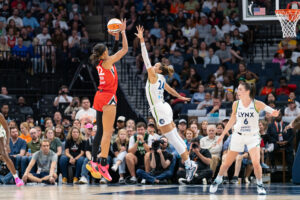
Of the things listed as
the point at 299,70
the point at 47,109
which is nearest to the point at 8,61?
the point at 47,109

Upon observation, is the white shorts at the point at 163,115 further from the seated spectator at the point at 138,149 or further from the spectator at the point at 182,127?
the spectator at the point at 182,127

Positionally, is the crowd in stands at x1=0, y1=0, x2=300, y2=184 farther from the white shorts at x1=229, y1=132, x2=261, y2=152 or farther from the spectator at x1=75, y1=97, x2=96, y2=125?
the white shorts at x1=229, y1=132, x2=261, y2=152

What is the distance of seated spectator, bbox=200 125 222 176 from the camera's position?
50.0 feet

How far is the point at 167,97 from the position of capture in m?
18.8

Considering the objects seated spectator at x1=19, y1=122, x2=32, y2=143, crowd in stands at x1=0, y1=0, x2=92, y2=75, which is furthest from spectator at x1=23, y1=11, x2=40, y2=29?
seated spectator at x1=19, y1=122, x2=32, y2=143

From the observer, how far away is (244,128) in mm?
11461

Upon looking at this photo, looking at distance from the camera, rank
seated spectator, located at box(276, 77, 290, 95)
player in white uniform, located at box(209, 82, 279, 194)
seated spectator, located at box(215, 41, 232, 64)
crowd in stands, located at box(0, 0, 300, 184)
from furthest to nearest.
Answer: seated spectator, located at box(215, 41, 232, 64) → seated spectator, located at box(276, 77, 290, 95) → crowd in stands, located at box(0, 0, 300, 184) → player in white uniform, located at box(209, 82, 279, 194)

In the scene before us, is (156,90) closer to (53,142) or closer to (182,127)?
(182,127)

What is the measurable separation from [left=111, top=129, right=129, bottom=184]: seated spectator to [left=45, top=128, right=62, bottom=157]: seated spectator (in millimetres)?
1379

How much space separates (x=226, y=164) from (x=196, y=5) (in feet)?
40.6

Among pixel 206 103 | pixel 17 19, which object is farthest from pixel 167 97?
pixel 17 19

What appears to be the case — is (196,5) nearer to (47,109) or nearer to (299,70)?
(299,70)


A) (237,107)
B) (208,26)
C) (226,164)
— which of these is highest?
(208,26)

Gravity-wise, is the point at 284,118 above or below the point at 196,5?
below
